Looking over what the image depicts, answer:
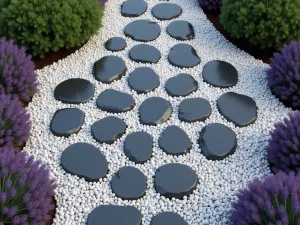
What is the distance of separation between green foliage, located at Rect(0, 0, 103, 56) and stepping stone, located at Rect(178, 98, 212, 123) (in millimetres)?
1400

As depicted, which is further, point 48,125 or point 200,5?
point 200,5

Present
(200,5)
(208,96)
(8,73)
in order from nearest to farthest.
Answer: (8,73)
(208,96)
(200,5)

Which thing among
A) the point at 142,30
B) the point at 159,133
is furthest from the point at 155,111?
the point at 142,30

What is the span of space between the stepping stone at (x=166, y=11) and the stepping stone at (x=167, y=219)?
108 inches

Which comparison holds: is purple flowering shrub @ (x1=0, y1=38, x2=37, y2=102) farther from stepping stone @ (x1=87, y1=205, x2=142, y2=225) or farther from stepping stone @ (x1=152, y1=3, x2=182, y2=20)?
stepping stone @ (x1=152, y1=3, x2=182, y2=20)

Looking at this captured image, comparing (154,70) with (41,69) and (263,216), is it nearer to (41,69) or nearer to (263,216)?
(41,69)

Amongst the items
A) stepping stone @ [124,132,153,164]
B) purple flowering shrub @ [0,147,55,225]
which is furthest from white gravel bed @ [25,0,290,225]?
purple flowering shrub @ [0,147,55,225]

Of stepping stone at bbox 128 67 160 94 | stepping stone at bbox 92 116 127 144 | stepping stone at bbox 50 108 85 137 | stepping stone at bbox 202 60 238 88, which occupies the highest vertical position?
stepping stone at bbox 202 60 238 88

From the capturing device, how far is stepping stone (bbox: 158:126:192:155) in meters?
3.41

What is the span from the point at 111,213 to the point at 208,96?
157 centimetres

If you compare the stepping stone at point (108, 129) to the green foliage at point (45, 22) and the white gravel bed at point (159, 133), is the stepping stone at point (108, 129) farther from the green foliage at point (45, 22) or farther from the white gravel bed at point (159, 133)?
the green foliage at point (45, 22)

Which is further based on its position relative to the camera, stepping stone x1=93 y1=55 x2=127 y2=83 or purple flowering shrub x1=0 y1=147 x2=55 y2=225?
stepping stone x1=93 y1=55 x2=127 y2=83

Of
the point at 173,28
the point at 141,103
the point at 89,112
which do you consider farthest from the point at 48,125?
the point at 173,28

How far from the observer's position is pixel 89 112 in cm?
378
